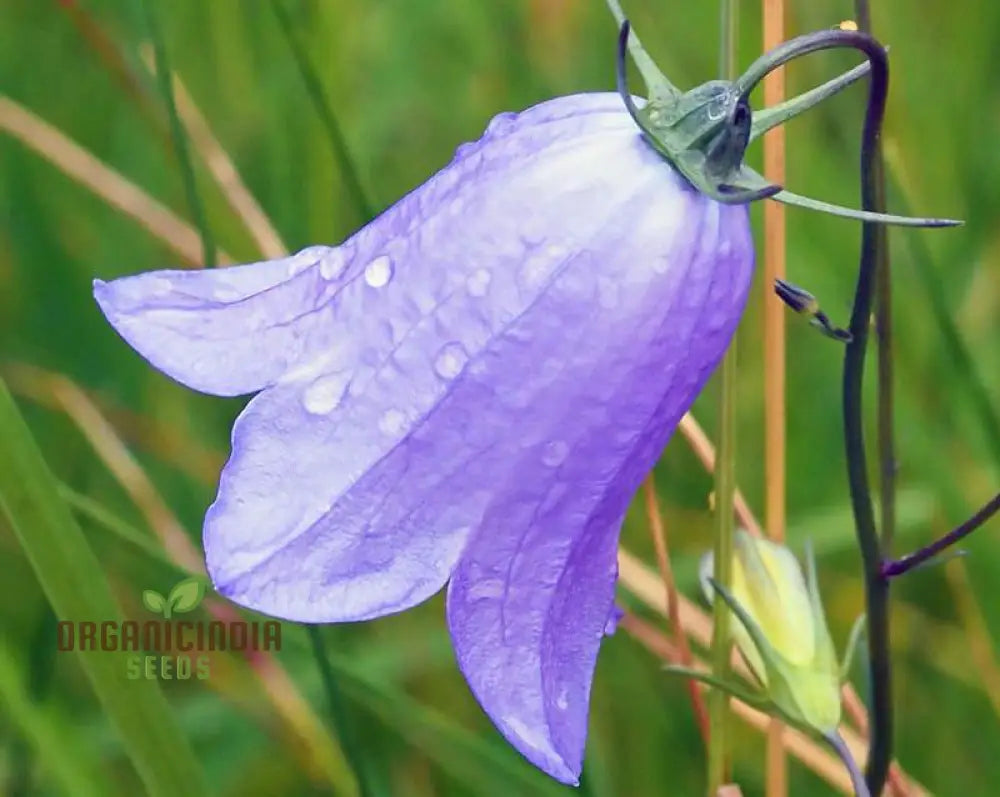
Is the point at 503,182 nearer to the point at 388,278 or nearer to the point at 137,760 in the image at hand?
the point at 388,278

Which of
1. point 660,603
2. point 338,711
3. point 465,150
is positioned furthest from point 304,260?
point 660,603

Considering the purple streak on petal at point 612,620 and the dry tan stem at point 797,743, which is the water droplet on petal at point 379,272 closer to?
the purple streak on petal at point 612,620

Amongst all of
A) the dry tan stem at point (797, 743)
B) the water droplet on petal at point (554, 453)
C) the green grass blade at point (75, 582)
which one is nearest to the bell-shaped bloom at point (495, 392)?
the water droplet on petal at point (554, 453)

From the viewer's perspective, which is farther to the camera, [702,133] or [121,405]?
[121,405]

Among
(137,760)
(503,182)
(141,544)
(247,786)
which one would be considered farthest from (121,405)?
(503,182)

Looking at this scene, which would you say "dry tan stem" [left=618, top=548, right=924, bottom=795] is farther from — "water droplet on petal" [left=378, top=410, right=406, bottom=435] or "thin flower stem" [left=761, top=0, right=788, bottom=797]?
"water droplet on petal" [left=378, top=410, right=406, bottom=435]

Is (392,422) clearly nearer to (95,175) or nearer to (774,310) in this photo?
(774,310)
